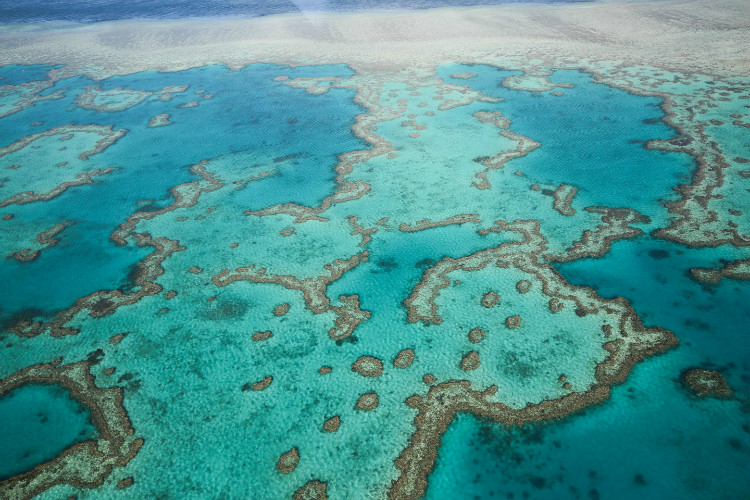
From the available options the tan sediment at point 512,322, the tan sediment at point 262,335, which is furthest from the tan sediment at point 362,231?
the tan sediment at point 512,322

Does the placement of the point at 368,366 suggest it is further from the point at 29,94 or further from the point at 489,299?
the point at 29,94

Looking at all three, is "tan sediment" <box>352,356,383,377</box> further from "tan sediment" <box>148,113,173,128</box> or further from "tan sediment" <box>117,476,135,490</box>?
"tan sediment" <box>148,113,173,128</box>

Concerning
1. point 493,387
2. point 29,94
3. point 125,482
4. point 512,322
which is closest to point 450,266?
point 512,322

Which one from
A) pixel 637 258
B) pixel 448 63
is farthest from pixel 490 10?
pixel 637 258

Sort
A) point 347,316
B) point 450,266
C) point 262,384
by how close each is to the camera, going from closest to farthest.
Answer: point 262,384 → point 347,316 → point 450,266

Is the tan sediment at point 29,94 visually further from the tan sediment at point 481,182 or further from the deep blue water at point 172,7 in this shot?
the tan sediment at point 481,182

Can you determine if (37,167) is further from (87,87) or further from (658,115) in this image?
(658,115)
